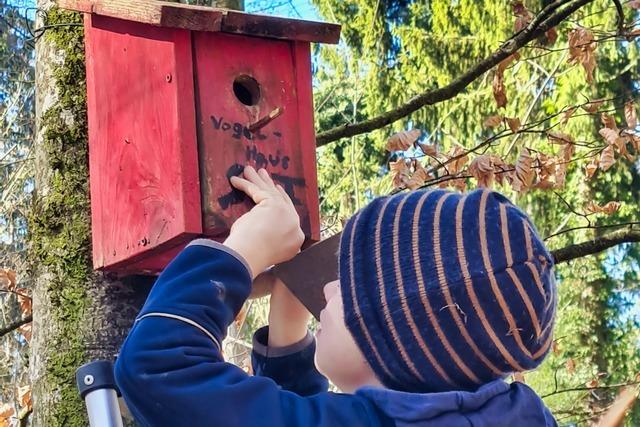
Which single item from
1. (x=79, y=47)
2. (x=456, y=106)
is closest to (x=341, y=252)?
(x=79, y=47)

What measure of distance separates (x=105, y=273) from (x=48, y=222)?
198 mm

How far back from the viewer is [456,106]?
26.2 ft

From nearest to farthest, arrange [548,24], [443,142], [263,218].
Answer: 1. [263,218]
2. [548,24]
3. [443,142]

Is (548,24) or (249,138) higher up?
(548,24)

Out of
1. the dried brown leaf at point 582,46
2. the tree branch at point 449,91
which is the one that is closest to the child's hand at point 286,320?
the tree branch at point 449,91

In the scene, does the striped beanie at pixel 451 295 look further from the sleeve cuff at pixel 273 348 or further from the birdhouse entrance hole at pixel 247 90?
the birdhouse entrance hole at pixel 247 90

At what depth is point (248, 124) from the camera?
6.23 ft

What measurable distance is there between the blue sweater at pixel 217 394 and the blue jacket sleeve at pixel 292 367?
0.33m

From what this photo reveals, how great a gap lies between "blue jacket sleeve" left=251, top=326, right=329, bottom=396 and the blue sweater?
33 cm

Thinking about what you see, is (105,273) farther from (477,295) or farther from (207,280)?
(477,295)

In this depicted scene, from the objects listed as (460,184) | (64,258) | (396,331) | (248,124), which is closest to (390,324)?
(396,331)

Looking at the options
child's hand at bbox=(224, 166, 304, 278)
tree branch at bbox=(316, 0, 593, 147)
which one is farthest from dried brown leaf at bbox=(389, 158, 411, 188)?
child's hand at bbox=(224, 166, 304, 278)

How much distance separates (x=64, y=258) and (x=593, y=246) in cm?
158

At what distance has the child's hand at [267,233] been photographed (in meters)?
1.44
